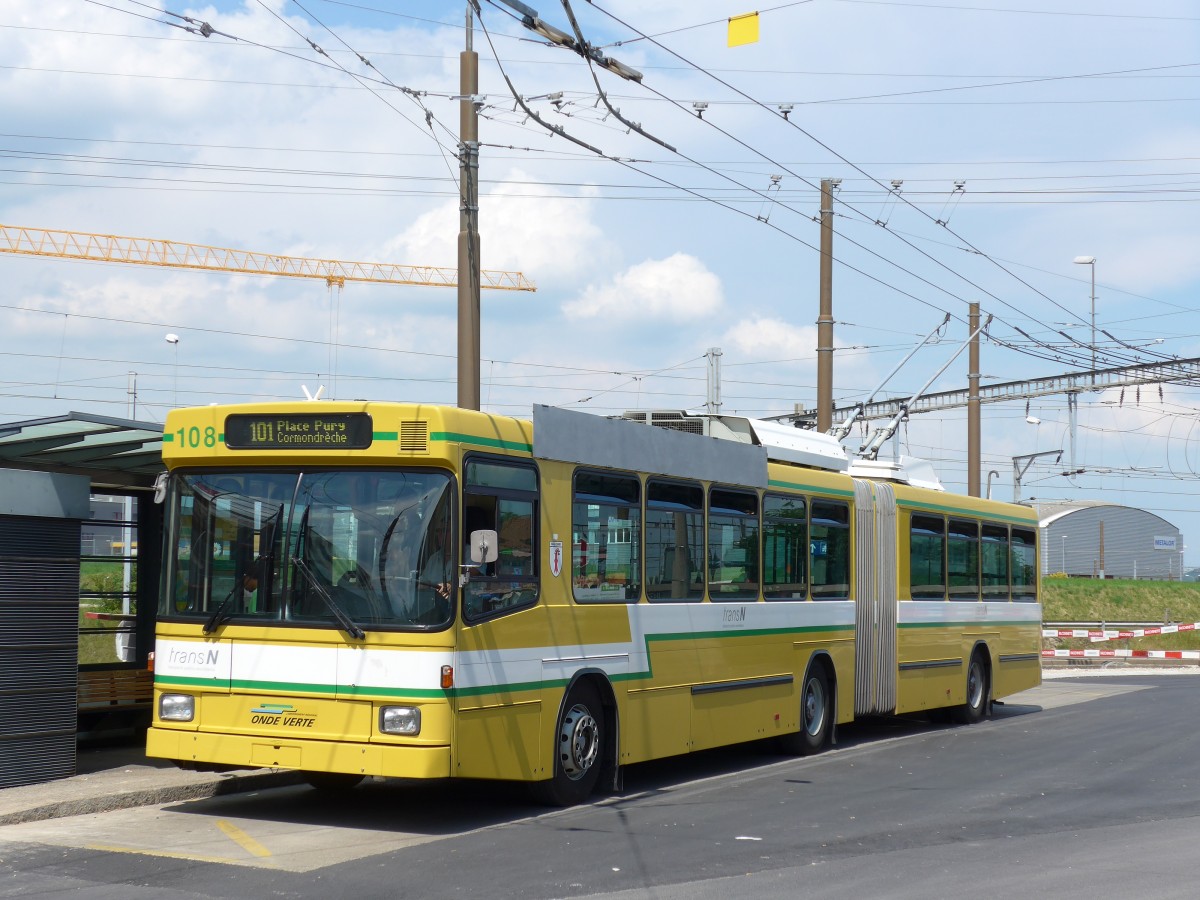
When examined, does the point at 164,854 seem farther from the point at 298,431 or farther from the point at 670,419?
the point at 670,419

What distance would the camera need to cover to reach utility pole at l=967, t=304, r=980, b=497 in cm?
3244

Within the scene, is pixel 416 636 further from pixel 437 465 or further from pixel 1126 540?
pixel 1126 540

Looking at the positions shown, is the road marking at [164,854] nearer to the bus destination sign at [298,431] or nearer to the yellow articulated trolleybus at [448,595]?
the yellow articulated trolleybus at [448,595]

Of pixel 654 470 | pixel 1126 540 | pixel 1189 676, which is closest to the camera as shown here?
pixel 654 470

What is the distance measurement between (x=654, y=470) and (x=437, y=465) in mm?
2962

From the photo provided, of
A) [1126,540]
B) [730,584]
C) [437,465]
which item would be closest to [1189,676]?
[730,584]

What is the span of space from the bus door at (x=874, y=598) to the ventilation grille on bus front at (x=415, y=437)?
310 inches

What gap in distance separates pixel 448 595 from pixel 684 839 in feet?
7.27

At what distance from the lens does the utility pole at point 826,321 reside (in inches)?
909

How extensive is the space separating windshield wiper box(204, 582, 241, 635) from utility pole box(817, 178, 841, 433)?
13.5 meters

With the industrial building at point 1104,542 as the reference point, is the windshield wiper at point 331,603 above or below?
below

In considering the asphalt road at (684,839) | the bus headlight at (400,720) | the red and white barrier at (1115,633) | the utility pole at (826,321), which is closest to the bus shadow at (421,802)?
the asphalt road at (684,839)

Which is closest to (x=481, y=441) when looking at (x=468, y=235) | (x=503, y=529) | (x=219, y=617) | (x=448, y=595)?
(x=503, y=529)

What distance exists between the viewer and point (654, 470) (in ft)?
41.4
